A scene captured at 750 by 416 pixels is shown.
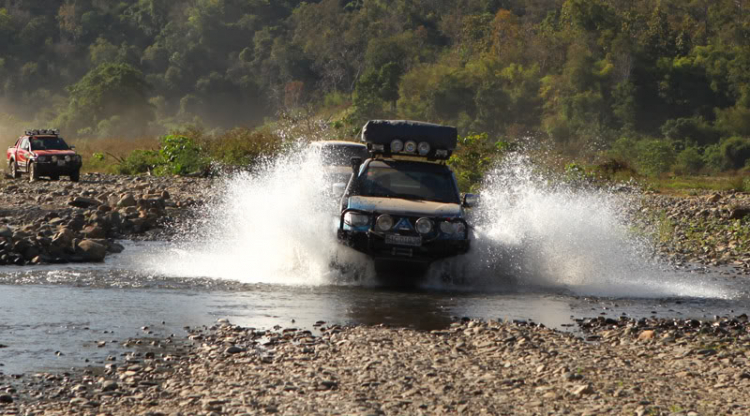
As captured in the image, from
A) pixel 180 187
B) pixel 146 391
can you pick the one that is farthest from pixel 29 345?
pixel 180 187

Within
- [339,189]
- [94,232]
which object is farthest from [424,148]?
[94,232]

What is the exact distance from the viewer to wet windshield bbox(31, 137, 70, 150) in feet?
110

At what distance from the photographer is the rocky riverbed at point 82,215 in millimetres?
15930

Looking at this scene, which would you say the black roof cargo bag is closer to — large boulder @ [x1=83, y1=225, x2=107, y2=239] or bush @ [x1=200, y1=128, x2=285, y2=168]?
large boulder @ [x1=83, y1=225, x2=107, y2=239]

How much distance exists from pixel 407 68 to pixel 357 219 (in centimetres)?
6028

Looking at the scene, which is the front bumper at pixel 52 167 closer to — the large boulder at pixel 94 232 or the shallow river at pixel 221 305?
the large boulder at pixel 94 232

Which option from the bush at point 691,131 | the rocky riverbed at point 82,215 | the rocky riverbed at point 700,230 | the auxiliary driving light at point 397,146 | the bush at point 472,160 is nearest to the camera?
the auxiliary driving light at point 397,146

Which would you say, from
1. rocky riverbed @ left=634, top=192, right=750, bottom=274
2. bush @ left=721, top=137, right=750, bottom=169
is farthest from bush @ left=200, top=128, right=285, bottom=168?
bush @ left=721, top=137, right=750, bottom=169

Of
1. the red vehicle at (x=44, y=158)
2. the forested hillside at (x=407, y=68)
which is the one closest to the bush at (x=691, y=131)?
the forested hillside at (x=407, y=68)

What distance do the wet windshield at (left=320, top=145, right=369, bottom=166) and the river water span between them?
2551 mm

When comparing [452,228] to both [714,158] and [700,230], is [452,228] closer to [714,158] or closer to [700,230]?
[700,230]

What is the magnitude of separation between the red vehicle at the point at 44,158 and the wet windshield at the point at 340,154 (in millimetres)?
14294

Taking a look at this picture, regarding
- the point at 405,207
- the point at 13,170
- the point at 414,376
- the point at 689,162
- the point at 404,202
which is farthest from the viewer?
the point at 689,162

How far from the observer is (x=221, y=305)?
1175 cm
